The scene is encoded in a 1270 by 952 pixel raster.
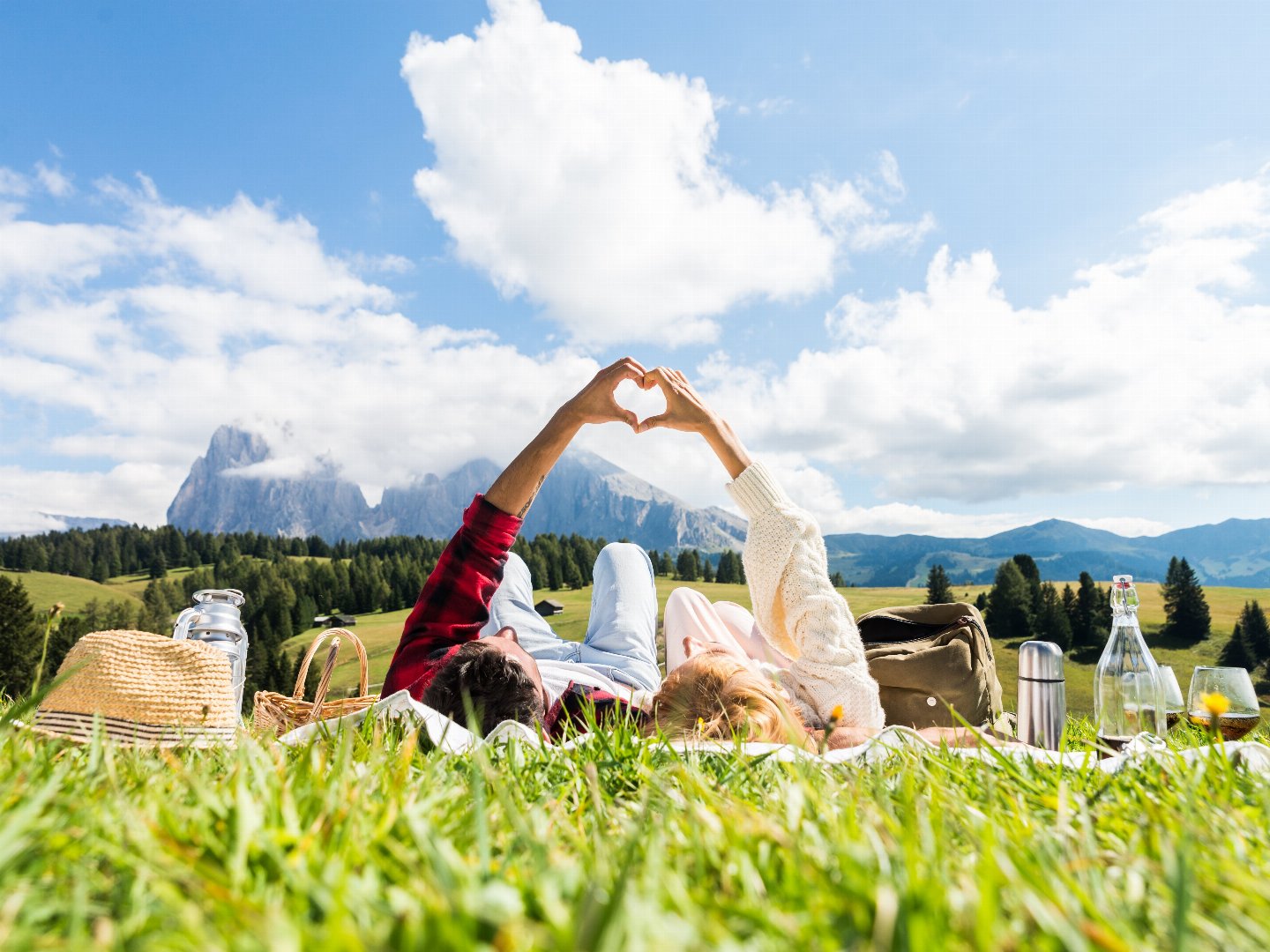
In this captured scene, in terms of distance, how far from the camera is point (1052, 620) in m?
76.0

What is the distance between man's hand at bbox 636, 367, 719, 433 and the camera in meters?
4.36

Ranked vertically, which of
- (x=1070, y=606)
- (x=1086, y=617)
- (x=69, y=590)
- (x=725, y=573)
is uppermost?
(x=725, y=573)

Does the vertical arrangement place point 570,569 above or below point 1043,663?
below

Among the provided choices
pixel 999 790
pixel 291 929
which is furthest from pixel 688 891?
pixel 999 790

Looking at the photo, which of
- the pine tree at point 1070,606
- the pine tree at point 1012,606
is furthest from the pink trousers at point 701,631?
the pine tree at point 1070,606

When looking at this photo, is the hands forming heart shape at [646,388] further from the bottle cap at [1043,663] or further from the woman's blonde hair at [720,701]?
the bottle cap at [1043,663]

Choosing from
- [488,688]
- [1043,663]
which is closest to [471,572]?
[488,688]

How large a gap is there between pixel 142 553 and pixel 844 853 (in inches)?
5533

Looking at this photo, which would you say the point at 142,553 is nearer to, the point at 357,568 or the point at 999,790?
the point at 357,568

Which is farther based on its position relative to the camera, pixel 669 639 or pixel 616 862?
pixel 669 639

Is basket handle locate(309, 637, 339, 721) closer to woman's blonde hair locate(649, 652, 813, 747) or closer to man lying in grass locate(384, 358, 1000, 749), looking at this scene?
man lying in grass locate(384, 358, 1000, 749)

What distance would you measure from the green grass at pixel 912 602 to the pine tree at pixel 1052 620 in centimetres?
218

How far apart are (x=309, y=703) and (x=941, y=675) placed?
4.04 metres

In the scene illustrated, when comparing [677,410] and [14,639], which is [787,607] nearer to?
[677,410]
